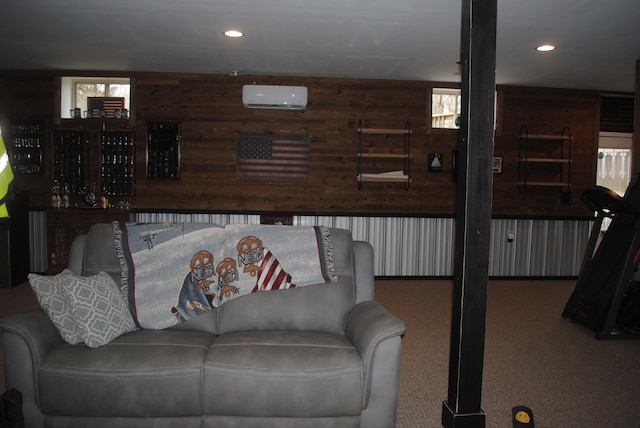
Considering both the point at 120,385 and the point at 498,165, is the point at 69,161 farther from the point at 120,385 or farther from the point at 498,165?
the point at 498,165

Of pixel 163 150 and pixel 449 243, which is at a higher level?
pixel 163 150

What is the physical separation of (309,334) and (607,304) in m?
3.01

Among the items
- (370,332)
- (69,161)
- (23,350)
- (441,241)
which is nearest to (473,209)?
(370,332)

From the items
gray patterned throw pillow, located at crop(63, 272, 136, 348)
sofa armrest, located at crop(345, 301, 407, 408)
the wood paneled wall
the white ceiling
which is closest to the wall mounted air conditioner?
the white ceiling

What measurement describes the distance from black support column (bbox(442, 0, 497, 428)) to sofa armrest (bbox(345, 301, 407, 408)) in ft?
1.29

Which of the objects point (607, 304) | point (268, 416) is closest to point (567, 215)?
point (607, 304)

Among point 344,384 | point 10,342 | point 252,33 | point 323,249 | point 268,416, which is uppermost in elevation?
point 252,33

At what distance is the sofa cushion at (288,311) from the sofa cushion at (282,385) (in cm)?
42

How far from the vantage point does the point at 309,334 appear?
259cm

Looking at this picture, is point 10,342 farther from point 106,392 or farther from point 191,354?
point 191,354

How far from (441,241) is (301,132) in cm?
242

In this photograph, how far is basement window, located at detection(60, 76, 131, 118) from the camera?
21.2 feet

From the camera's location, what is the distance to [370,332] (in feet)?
7.52

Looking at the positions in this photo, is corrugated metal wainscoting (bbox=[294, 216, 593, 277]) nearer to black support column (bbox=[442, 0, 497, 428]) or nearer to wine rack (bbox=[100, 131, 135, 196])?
wine rack (bbox=[100, 131, 135, 196])
